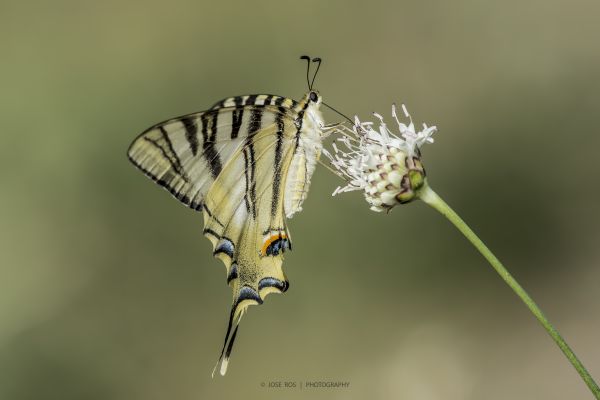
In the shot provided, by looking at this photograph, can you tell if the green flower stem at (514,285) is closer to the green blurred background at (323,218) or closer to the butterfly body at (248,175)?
the butterfly body at (248,175)

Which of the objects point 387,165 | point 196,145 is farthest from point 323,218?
point 387,165

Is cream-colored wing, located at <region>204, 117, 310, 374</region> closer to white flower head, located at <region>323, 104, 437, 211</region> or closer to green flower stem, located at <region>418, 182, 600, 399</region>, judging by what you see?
white flower head, located at <region>323, 104, 437, 211</region>

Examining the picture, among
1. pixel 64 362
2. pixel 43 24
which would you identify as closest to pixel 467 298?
pixel 64 362

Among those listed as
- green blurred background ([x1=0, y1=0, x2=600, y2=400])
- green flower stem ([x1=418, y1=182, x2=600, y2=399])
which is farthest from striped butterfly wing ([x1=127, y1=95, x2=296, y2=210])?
green blurred background ([x1=0, y1=0, x2=600, y2=400])

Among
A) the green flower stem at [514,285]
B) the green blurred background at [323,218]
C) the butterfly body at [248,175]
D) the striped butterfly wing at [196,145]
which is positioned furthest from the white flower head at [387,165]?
the green blurred background at [323,218]

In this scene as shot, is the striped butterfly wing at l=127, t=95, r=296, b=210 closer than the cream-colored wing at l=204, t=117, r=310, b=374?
Yes

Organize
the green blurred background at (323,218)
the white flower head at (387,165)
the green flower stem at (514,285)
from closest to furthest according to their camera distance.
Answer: the green flower stem at (514,285)
the white flower head at (387,165)
the green blurred background at (323,218)

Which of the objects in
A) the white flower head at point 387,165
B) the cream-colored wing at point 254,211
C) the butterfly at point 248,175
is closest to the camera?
the white flower head at point 387,165
